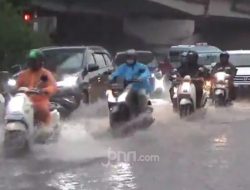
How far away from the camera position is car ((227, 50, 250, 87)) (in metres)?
28.5

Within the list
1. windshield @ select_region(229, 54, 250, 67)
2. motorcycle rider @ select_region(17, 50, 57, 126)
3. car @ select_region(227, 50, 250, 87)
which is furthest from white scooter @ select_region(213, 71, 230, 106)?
motorcycle rider @ select_region(17, 50, 57, 126)

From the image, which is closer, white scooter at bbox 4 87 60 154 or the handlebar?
white scooter at bbox 4 87 60 154

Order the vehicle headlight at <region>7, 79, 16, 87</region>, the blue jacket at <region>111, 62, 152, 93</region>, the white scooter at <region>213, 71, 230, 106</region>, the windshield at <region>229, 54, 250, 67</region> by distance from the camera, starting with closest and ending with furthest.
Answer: the blue jacket at <region>111, 62, 152, 93</region> < the vehicle headlight at <region>7, 79, 16, 87</region> < the white scooter at <region>213, 71, 230, 106</region> < the windshield at <region>229, 54, 250, 67</region>

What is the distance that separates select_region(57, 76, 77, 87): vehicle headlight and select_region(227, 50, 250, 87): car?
933 centimetres

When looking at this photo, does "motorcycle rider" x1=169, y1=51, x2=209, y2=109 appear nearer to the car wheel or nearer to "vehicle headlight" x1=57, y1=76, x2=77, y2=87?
the car wheel

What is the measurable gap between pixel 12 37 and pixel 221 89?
1213 cm

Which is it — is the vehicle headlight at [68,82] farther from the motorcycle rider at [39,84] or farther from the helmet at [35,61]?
the helmet at [35,61]

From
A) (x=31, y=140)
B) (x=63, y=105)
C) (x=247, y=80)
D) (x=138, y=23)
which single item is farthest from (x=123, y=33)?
(x=31, y=140)

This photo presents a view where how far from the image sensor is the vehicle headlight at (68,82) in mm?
19562

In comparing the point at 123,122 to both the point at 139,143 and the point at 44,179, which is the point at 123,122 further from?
the point at 44,179

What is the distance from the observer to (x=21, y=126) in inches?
516

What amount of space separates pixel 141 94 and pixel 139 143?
5.34 feet

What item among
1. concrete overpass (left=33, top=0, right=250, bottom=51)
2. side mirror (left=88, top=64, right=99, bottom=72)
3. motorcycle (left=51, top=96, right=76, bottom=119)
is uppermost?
concrete overpass (left=33, top=0, right=250, bottom=51)

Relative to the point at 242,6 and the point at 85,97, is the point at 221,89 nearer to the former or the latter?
the point at 85,97
